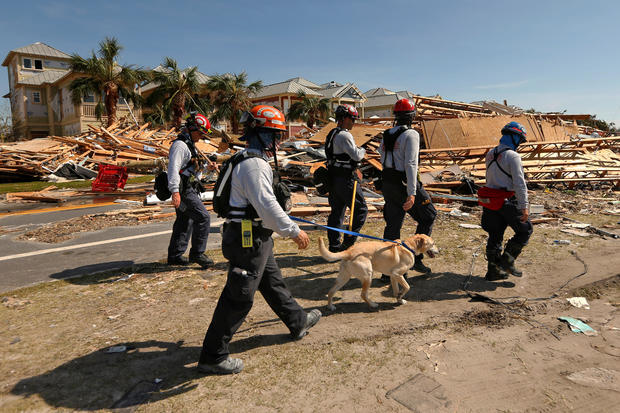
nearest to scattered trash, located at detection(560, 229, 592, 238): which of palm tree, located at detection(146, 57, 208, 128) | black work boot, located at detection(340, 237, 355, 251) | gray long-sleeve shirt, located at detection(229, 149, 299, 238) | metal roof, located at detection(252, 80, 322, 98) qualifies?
black work boot, located at detection(340, 237, 355, 251)

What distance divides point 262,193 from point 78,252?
5217mm

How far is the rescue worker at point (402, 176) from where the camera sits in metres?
4.50

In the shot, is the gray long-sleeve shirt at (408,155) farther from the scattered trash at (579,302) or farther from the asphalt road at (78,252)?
the asphalt road at (78,252)

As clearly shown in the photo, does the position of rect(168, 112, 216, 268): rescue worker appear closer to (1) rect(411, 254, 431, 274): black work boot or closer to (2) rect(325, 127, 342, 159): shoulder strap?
(2) rect(325, 127, 342, 159): shoulder strap

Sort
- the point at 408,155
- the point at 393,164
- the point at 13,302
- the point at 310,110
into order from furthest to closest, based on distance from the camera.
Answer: the point at 310,110
the point at 393,164
the point at 408,155
the point at 13,302

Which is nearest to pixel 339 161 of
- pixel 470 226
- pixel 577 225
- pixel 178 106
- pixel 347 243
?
pixel 347 243

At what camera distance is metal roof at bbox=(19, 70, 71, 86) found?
146 ft

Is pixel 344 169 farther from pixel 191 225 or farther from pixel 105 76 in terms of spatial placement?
pixel 105 76

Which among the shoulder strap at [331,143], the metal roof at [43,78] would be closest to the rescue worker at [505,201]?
the shoulder strap at [331,143]

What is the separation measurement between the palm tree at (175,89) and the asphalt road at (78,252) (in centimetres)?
2479

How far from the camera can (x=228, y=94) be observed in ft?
115

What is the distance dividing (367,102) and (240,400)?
55333mm

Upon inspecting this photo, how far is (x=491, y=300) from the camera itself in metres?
4.25

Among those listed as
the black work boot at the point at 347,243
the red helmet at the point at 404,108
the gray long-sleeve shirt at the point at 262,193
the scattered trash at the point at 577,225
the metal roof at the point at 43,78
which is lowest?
the scattered trash at the point at 577,225
